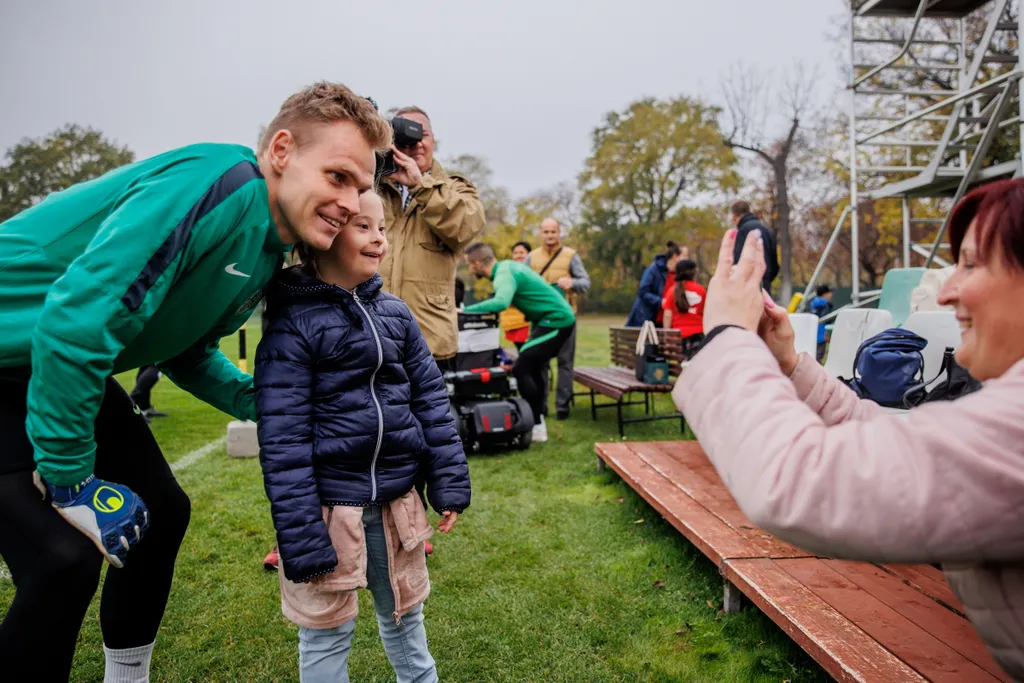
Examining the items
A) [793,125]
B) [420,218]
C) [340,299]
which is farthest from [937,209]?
[340,299]

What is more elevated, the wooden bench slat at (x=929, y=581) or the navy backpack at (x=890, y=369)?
the navy backpack at (x=890, y=369)

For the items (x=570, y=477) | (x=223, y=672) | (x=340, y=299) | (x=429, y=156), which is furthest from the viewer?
(x=570, y=477)

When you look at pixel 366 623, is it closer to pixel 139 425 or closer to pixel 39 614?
pixel 139 425

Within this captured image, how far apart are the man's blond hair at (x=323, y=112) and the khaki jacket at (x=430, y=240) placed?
1474mm

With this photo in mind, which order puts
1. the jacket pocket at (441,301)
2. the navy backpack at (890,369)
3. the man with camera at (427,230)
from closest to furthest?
1. the man with camera at (427,230)
2. the jacket pocket at (441,301)
3. the navy backpack at (890,369)

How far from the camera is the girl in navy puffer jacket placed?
1815mm

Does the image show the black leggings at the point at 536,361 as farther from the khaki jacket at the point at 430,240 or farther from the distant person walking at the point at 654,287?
the khaki jacket at the point at 430,240

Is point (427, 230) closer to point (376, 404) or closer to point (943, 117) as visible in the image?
point (376, 404)

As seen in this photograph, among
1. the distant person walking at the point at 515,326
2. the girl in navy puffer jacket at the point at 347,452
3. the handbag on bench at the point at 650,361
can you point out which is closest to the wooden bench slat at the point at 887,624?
the girl in navy puffer jacket at the point at 347,452

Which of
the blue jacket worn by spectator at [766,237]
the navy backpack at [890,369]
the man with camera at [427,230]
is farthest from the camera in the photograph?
the blue jacket worn by spectator at [766,237]

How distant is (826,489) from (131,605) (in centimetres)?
201

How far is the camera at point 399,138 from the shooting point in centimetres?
304

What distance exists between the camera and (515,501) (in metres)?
4.70

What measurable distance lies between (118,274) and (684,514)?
278cm
